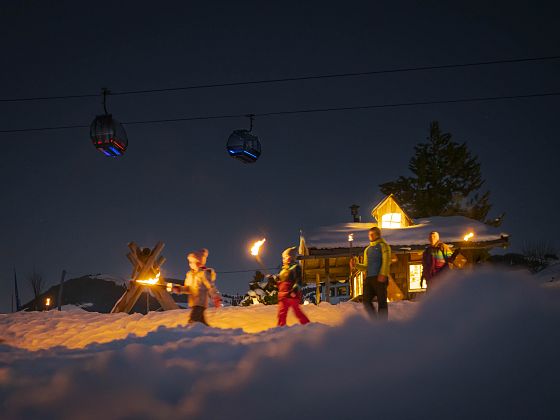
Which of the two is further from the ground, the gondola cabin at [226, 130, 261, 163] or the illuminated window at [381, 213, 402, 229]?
the gondola cabin at [226, 130, 261, 163]

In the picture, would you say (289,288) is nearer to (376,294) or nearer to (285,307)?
(285,307)

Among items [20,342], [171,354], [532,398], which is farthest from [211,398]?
[20,342]

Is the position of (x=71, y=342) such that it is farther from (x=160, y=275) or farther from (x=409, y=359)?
(x=409, y=359)

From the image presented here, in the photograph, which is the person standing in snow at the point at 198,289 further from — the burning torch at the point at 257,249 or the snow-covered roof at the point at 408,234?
the snow-covered roof at the point at 408,234

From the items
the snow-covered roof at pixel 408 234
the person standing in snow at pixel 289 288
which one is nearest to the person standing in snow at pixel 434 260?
the person standing in snow at pixel 289 288

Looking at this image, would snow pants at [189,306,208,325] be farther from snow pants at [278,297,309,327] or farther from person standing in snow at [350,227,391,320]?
person standing in snow at [350,227,391,320]

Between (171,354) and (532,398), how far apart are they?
3134 millimetres

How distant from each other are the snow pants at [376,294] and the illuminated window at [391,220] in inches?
642

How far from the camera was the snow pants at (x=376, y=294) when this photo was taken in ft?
26.0

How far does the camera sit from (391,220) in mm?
23891

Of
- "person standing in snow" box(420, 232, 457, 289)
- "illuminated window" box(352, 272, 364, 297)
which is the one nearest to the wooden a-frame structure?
"person standing in snow" box(420, 232, 457, 289)

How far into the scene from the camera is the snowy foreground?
3.11 meters

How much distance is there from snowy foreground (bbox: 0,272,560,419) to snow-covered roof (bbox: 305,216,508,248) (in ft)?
48.4

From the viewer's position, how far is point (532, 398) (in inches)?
119
